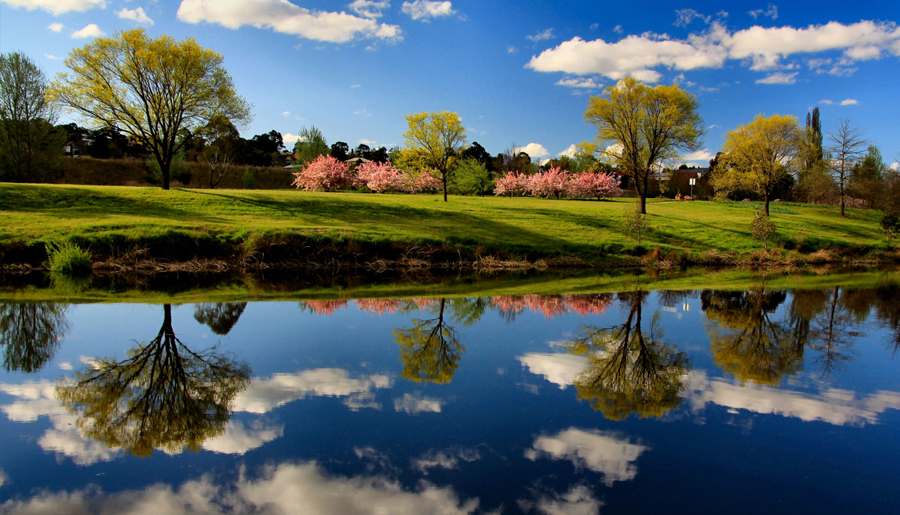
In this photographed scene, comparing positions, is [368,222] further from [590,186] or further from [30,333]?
[590,186]

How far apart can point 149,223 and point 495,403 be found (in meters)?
18.8

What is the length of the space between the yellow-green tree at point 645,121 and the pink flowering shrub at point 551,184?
1607cm

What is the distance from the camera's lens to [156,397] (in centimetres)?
512

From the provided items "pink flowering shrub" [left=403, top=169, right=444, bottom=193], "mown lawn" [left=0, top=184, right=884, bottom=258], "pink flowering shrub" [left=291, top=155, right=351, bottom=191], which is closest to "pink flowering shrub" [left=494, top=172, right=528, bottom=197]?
"pink flowering shrub" [left=403, top=169, right=444, bottom=193]

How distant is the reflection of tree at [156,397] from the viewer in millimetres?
4270

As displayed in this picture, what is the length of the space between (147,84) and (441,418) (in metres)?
29.8

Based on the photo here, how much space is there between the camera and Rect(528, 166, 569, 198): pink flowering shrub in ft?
162

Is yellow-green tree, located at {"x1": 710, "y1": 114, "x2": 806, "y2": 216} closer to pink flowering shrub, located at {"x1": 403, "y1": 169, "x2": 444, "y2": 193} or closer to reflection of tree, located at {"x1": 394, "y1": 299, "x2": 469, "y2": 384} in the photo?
pink flowering shrub, located at {"x1": 403, "y1": 169, "x2": 444, "y2": 193}

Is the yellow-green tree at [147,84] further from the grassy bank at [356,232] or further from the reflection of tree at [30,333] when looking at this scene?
the reflection of tree at [30,333]

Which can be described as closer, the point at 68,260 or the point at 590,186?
the point at 68,260

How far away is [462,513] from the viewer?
10.7 feet

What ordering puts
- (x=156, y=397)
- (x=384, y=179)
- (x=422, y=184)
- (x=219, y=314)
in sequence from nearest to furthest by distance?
(x=156, y=397) < (x=219, y=314) < (x=384, y=179) < (x=422, y=184)

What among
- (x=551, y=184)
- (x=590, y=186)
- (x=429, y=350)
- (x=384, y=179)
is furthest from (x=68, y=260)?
(x=590, y=186)

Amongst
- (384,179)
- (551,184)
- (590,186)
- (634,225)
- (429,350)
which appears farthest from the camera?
(590,186)
